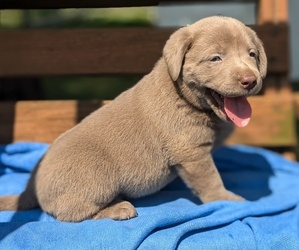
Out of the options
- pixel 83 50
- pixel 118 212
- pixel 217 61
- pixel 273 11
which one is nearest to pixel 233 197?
pixel 118 212

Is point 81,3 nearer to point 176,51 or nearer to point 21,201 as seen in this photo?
point 176,51

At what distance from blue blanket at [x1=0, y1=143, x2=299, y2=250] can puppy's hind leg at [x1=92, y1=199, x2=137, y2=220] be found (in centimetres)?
5

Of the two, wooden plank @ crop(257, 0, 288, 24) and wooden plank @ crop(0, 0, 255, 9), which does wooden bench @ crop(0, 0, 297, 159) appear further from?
wooden plank @ crop(0, 0, 255, 9)

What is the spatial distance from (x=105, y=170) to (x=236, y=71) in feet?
2.76

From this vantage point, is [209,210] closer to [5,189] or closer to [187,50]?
[187,50]

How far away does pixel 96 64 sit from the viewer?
3727mm

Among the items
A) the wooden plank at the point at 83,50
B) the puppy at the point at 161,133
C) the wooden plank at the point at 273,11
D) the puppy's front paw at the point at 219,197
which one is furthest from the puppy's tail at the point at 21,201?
the wooden plank at the point at 273,11

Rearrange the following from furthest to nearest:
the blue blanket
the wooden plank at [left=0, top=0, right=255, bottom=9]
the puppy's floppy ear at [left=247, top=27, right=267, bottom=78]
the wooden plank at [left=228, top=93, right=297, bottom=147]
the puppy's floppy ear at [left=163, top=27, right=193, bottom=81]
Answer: the wooden plank at [left=228, top=93, right=297, bottom=147], the wooden plank at [left=0, top=0, right=255, bottom=9], the puppy's floppy ear at [left=247, top=27, right=267, bottom=78], the puppy's floppy ear at [left=163, top=27, right=193, bottom=81], the blue blanket

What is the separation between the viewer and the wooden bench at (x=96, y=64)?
3697 mm

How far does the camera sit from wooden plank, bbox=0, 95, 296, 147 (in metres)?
3.78

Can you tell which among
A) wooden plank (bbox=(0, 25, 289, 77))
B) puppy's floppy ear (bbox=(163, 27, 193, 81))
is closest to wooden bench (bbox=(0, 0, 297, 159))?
wooden plank (bbox=(0, 25, 289, 77))

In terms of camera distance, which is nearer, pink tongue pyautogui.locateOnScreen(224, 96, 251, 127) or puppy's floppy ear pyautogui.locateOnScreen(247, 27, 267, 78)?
pink tongue pyautogui.locateOnScreen(224, 96, 251, 127)

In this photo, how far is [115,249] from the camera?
233cm

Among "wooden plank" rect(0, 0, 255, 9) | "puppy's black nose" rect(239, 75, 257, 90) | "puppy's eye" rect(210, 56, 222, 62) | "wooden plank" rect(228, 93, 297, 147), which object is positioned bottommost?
"wooden plank" rect(228, 93, 297, 147)
